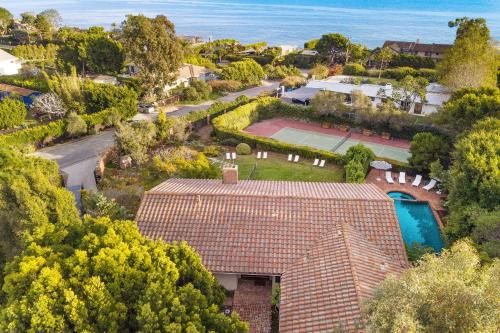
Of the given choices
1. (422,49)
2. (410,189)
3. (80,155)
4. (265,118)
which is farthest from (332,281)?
(422,49)

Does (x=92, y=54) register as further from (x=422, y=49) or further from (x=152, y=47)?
(x=422, y=49)

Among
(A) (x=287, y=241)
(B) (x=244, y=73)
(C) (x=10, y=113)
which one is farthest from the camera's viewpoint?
(B) (x=244, y=73)

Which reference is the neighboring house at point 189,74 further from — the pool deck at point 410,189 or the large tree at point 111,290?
the large tree at point 111,290

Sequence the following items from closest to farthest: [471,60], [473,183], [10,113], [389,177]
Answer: [473,183]
[389,177]
[10,113]
[471,60]

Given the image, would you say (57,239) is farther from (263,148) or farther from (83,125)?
(83,125)

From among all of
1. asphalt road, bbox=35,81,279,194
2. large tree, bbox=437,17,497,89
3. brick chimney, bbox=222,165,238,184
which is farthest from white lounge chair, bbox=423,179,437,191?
asphalt road, bbox=35,81,279,194
